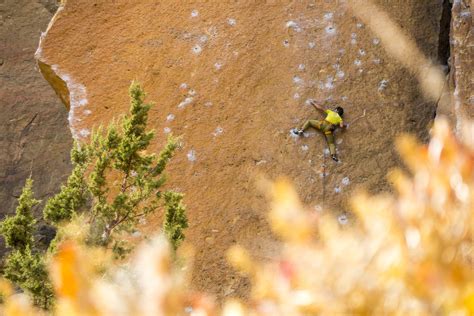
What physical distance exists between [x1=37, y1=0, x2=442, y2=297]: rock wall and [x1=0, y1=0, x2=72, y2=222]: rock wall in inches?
111

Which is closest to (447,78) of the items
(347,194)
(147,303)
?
(347,194)

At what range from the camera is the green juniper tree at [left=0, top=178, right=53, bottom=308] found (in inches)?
191

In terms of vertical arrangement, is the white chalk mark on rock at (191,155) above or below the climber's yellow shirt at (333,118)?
above

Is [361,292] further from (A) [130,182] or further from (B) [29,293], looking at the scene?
(A) [130,182]

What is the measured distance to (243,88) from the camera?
21.2ft

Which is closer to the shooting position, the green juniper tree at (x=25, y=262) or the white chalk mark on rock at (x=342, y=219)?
the green juniper tree at (x=25, y=262)

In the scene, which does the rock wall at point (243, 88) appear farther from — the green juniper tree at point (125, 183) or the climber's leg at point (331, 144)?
the green juniper tree at point (125, 183)

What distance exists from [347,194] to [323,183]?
21 centimetres

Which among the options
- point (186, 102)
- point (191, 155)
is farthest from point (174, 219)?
point (186, 102)

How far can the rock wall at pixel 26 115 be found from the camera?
927 cm

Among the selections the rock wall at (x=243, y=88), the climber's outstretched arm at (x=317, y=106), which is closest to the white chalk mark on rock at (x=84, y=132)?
the rock wall at (x=243, y=88)

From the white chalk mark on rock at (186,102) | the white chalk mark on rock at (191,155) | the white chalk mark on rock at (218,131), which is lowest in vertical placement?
the white chalk mark on rock at (191,155)

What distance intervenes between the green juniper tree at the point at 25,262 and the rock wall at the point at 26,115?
13.1ft

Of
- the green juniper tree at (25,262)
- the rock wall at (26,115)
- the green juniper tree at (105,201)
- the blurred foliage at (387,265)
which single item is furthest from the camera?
the rock wall at (26,115)
